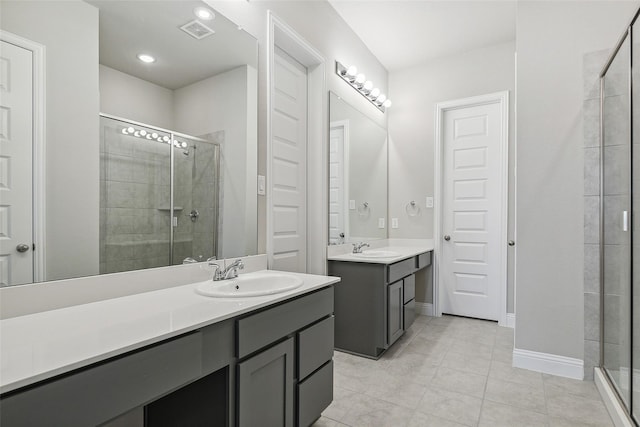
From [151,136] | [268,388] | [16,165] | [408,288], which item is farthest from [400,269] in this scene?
[16,165]

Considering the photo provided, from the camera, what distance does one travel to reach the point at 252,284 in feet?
5.48

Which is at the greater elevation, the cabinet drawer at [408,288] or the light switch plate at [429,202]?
the light switch plate at [429,202]

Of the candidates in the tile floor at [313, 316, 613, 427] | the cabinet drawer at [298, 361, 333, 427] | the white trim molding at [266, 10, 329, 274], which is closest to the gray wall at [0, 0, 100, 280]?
the cabinet drawer at [298, 361, 333, 427]

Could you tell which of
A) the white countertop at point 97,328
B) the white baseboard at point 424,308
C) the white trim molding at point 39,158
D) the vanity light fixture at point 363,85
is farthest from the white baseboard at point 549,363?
the white trim molding at point 39,158

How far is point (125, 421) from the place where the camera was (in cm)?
137

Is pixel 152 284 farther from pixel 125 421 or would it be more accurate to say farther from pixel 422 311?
pixel 422 311

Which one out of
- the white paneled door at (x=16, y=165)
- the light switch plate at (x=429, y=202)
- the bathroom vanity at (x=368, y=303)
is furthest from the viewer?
the light switch plate at (x=429, y=202)

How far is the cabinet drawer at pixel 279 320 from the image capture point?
45.3 inches

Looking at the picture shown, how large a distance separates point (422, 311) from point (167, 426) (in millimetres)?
2918

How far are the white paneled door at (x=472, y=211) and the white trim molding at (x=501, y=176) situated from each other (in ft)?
0.10

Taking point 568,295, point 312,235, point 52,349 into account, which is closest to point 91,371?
point 52,349

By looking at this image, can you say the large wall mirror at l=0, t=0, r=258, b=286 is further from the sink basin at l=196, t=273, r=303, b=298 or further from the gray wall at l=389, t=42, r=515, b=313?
the gray wall at l=389, t=42, r=515, b=313

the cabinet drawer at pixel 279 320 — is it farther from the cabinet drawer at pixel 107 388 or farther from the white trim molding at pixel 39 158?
the white trim molding at pixel 39 158

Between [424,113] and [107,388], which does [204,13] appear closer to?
[107,388]
